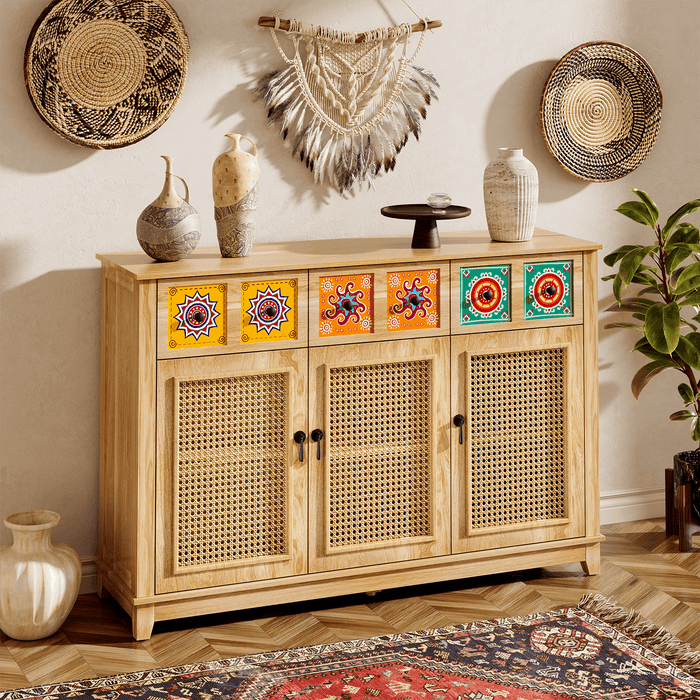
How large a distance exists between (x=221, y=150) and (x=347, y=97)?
0.50m

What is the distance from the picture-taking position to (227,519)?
347 cm

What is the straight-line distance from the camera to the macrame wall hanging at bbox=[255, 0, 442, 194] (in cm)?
381

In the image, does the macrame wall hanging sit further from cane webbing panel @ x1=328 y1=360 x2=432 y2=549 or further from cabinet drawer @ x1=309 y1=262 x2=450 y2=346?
cane webbing panel @ x1=328 y1=360 x2=432 y2=549

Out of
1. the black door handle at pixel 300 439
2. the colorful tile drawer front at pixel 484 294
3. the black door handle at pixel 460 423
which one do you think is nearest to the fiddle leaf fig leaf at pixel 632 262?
the colorful tile drawer front at pixel 484 294

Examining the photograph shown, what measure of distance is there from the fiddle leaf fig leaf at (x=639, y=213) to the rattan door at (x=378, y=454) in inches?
39.4

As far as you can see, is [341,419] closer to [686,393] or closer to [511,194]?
[511,194]

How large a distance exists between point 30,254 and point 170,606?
1.24 metres

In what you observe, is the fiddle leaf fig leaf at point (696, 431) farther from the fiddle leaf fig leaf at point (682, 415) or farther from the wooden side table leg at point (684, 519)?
the wooden side table leg at point (684, 519)

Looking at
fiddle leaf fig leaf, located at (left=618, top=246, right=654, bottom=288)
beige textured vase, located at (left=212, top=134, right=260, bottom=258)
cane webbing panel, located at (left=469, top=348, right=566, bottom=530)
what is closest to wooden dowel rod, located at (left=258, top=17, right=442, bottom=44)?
beige textured vase, located at (left=212, top=134, right=260, bottom=258)

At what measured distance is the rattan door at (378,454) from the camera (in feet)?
11.6

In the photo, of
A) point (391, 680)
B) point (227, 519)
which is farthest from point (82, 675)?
point (391, 680)

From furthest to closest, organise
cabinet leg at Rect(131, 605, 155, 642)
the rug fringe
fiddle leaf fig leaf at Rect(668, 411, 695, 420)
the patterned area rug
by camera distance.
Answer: fiddle leaf fig leaf at Rect(668, 411, 695, 420) → cabinet leg at Rect(131, 605, 155, 642) → the rug fringe → the patterned area rug

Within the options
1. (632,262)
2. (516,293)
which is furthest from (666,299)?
(516,293)

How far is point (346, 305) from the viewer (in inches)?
138
